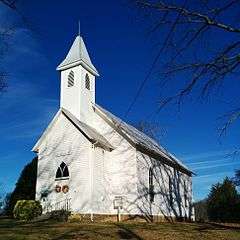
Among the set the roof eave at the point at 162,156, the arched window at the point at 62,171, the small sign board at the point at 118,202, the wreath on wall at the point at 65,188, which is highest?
the roof eave at the point at 162,156

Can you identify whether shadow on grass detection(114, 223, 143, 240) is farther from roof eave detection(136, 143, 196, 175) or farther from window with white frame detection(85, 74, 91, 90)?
window with white frame detection(85, 74, 91, 90)

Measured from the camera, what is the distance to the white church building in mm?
26219

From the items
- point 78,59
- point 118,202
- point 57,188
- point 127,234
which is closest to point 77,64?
point 78,59

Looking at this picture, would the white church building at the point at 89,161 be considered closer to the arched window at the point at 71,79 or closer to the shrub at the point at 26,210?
the arched window at the point at 71,79

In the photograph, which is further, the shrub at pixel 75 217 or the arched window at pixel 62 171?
the arched window at pixel 62 171

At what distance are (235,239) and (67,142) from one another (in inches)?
571

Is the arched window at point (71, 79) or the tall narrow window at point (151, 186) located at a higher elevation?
the arched window at point (71, 79)

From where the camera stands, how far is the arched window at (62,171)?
1062 inches

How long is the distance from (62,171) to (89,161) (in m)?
2.29

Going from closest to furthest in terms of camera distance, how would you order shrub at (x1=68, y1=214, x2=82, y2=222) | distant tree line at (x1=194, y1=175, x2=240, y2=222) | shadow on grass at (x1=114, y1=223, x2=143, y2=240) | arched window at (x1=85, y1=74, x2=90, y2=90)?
shadow on grass at (x1=114, y1=223, x2=143, y2=240), shrub at (x1=68, y1=214, x2=82, y2=222), arched window at (x1=85, y1=74, x2=90, y2=90), distant tree line at (x1=194, y1=175, x2=240, y2=222)

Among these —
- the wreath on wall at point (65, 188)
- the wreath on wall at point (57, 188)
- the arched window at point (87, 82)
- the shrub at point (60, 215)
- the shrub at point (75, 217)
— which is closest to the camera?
the shrub at point (60, 215)

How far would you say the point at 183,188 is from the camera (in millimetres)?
39062

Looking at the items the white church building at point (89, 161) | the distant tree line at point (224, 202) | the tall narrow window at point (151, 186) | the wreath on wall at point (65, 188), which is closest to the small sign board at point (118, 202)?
the white church building at point (89, 161)

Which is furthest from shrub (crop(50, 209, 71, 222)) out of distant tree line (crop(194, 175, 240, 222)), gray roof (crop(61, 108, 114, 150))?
distant tree line (crop(194, 175, 240, 222))
